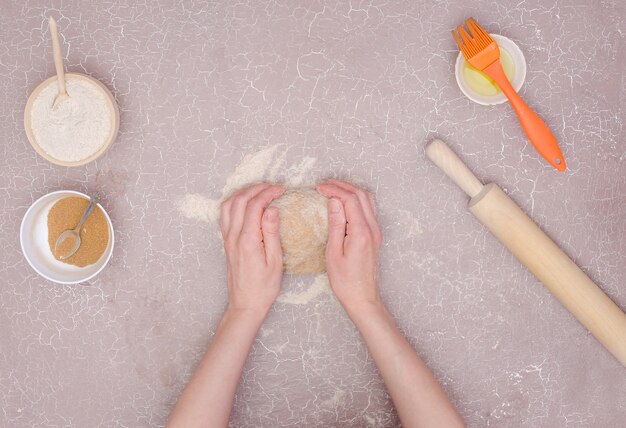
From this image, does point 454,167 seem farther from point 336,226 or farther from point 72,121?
point 72,121

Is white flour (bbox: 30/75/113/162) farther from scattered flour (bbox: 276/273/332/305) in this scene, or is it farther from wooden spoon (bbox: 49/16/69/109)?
scattered flour (bbox: 276/273/332/305)

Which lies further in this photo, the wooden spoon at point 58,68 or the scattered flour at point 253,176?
the scattered flour at point 253,176

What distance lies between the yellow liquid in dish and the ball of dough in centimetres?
34

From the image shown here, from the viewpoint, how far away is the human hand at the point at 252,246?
975 mm

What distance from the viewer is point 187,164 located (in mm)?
1007

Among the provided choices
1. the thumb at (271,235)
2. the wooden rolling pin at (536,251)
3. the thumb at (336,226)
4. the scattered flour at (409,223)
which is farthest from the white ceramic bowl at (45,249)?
the wooden rolling pin at (536,251)

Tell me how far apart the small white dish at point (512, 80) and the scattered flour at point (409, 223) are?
0.79 feet

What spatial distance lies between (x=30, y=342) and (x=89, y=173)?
344 millimetres

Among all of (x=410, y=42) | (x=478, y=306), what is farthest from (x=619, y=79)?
A: (x=478, y=306)

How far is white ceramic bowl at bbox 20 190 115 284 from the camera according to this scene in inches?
37.0

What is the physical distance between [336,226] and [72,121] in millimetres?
495

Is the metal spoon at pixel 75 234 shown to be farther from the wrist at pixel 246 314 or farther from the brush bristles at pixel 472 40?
the brush bristles at pixel 472 40

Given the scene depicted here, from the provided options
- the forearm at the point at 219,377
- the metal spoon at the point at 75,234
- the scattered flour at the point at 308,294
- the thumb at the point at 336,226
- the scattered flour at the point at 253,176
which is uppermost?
the metal spoon at the point at 75,234

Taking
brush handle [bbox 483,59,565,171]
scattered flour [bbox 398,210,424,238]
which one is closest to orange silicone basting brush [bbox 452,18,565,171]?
brush handle [bbox 483,59,565,171]
